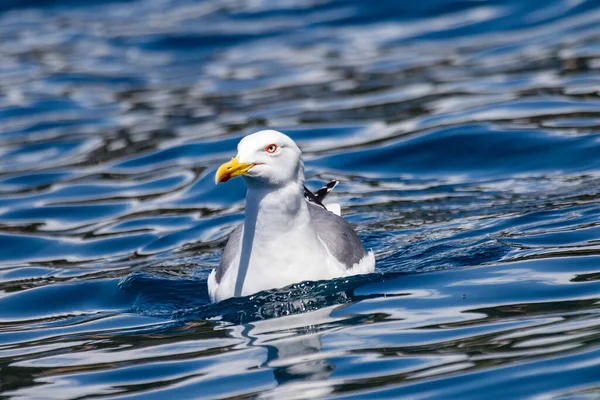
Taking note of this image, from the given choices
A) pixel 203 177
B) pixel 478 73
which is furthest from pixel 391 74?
pixel 203 177

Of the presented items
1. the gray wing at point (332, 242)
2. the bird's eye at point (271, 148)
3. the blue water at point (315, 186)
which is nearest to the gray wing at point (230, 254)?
the gray wing at point (332, 242)

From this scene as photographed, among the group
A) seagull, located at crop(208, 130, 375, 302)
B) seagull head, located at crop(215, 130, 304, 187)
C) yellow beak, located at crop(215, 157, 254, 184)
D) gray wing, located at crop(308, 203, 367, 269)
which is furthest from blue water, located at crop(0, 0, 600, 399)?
yellow beak, located at crop(215, 157, 254, 184)

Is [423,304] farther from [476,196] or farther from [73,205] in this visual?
[73,205]

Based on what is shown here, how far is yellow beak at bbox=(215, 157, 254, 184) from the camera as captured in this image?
22.4ft

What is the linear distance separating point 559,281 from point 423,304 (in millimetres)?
1022

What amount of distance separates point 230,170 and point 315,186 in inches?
218

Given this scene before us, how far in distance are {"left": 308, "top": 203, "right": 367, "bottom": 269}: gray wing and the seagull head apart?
0.91 m

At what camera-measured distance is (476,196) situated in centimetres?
1095

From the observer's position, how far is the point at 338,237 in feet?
27.3

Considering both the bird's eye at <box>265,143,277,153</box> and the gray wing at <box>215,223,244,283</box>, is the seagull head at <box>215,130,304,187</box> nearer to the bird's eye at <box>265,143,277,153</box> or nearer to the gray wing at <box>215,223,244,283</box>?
the bird's eye at <box>265,143,277,153</box>

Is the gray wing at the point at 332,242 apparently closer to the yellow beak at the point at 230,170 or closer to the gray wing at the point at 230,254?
the gray wing at the point at 230,254

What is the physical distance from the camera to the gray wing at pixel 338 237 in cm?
812

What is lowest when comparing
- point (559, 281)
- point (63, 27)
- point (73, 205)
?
point (559, 281)

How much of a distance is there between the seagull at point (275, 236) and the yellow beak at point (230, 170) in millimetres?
93
